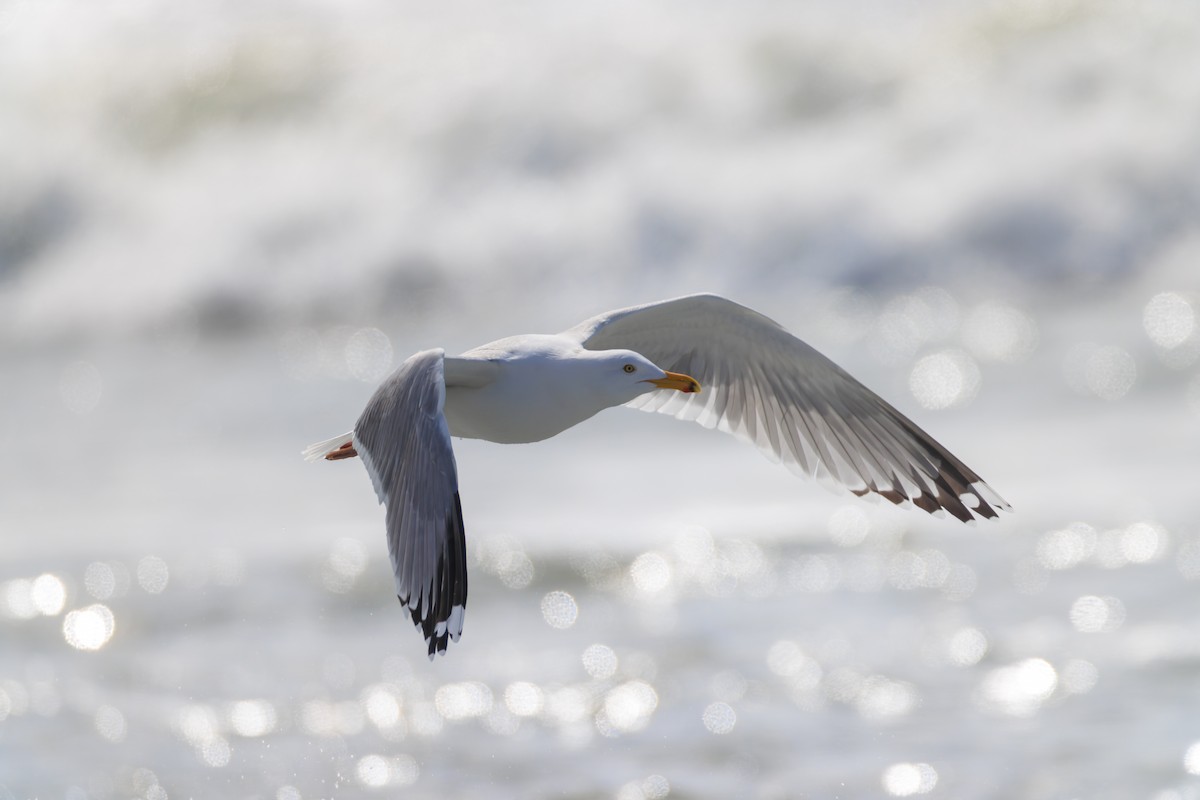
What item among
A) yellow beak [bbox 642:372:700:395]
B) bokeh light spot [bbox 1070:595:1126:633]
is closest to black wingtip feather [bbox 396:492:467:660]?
yellow beak [bbox 642:372:700:395]

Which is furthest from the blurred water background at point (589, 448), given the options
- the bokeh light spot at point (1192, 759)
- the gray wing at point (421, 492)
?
the gray wing at point (421, 492)

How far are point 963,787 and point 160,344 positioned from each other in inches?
464

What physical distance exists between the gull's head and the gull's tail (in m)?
0.98

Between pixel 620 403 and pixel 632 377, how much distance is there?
0.16m

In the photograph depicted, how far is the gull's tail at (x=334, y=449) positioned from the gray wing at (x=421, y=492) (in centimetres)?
70

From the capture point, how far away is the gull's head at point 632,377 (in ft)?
13.6

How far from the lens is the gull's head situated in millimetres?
4148

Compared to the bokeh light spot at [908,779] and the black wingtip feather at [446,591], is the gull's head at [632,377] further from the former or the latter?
the bokeh light spot at [908,779]

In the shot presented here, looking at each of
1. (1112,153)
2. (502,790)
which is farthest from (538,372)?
(1112,153)

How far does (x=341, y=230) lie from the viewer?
17.6m

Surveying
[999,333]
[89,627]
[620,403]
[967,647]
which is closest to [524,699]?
[967,647]

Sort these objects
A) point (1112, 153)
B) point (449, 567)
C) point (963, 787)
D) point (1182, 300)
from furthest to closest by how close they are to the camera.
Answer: point (1112, 153), point (1182, 300), point (963, 787), point (449, 567)

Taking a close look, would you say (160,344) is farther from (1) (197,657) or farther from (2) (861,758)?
(2) (861,758)

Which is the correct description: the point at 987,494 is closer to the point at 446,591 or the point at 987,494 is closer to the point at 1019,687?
the point at 446,591
